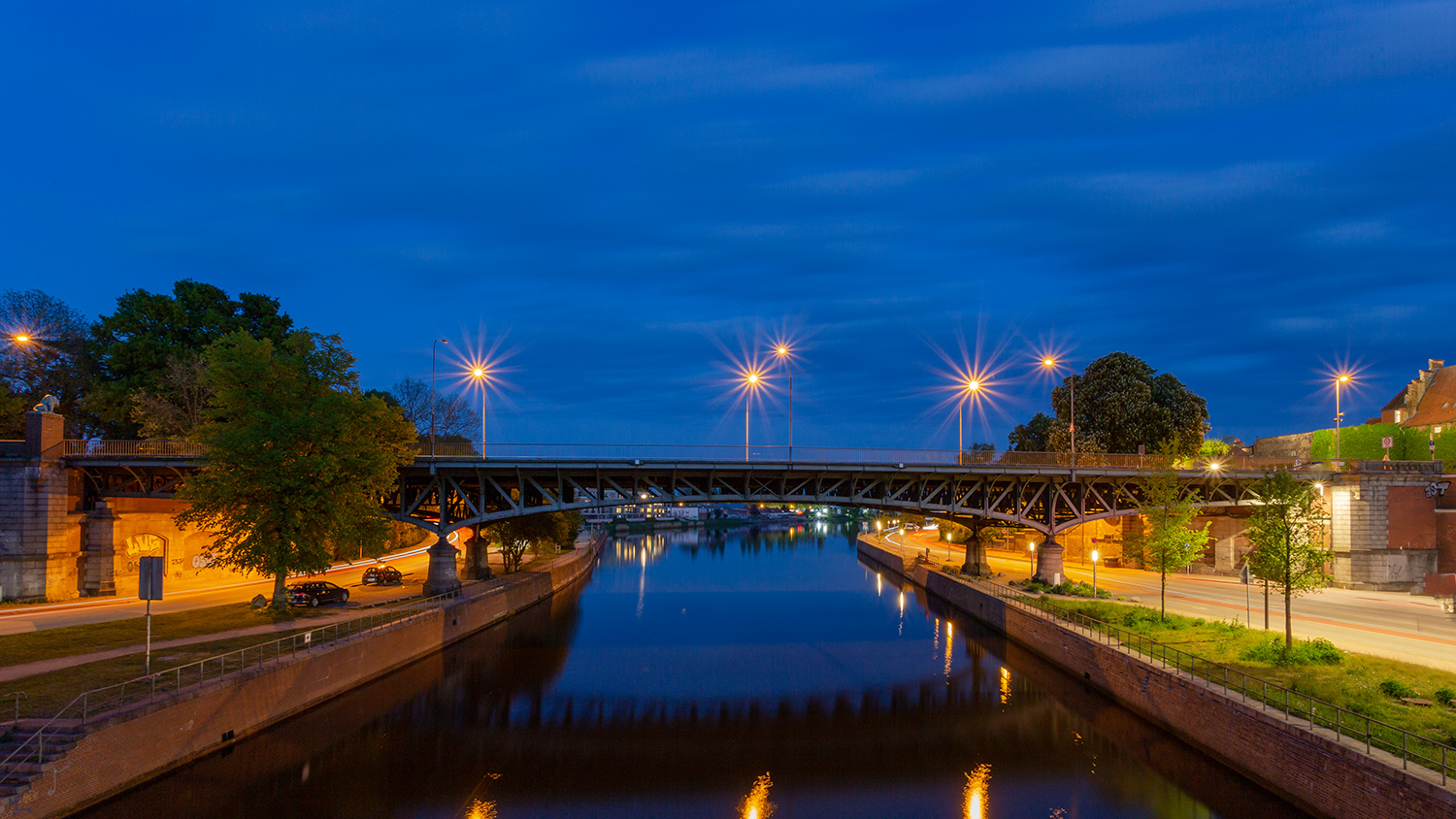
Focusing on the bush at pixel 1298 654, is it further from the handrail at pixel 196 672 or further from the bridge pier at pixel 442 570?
the bridge pier at pixel 442 570

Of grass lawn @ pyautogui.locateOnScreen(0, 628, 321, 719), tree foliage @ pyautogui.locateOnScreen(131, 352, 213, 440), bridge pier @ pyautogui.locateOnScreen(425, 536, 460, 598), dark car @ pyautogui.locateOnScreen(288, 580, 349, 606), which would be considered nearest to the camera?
grass lawn @ pyautogui.locateOnScreen(0, 628, 321, 719)

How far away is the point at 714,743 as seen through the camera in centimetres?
2802

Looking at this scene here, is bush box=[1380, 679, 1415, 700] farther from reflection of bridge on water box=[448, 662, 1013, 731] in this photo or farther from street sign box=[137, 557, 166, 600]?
street sign box=[137, 557, 166, 600]

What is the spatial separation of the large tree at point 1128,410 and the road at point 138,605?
61.6 meters

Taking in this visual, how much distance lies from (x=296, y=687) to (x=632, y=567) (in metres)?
73.0

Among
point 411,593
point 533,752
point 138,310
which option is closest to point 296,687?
point 533,752

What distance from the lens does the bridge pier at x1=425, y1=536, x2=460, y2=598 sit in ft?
153

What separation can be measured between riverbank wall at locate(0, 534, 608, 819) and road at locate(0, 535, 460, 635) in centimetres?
563

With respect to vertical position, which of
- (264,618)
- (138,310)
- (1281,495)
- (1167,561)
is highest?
(138,310)

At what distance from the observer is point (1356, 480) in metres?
55.3

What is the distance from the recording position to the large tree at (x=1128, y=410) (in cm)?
7406

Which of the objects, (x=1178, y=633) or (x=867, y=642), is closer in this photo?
(x=1178, y=633)

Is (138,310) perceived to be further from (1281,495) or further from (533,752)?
(1281,495)

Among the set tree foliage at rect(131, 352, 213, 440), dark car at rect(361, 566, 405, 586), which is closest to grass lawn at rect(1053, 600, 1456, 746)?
dark car at rect(361, 566, 405, 586)
